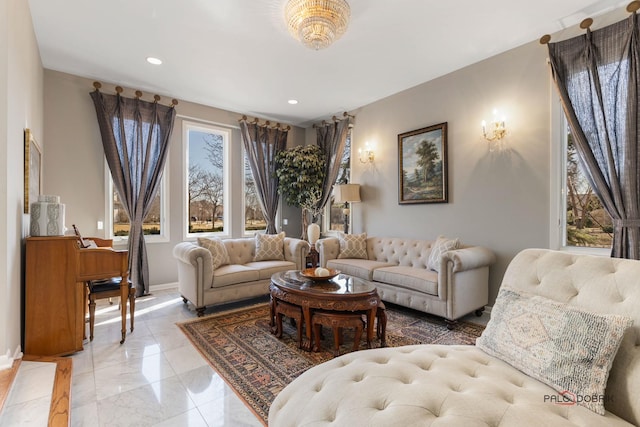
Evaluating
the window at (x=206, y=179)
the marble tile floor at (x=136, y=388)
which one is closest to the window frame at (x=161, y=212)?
the window at (x=206, y=179)

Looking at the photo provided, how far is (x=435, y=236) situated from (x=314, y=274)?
2.08 m

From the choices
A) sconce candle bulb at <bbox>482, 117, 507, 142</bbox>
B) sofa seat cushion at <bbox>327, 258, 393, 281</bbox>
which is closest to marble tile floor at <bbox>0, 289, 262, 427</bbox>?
sofa seat cushion at <bbox>327, 258, 393, 281</bbox>

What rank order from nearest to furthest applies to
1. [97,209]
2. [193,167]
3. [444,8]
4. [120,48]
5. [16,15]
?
1. [16,15]
2. [444,8]
3. [120,48]
4. [97,209]
5. [193,167]

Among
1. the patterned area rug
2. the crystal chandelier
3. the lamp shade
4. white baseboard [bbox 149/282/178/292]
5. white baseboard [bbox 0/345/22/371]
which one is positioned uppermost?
the crystal chandelier

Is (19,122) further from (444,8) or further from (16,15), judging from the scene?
(444,8)

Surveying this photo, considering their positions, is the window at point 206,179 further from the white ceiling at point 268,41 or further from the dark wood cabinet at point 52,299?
the dark wood cabinet at point 52,299

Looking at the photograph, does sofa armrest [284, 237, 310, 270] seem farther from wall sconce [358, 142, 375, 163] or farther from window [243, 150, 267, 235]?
wall sconce [358, 142, 375, 163]

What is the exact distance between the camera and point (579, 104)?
294cm

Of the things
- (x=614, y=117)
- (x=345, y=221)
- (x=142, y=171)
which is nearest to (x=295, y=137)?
(x=345, y=221)

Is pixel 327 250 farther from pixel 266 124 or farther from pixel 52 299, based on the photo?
pixel 52 299

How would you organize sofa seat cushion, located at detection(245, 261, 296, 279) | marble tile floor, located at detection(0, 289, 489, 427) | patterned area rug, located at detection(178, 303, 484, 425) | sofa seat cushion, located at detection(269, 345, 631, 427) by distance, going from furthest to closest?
sofa seat cushion, located at detection(245, 261, 296, 279) → patterned area rug, located at detection(178, 303, 484, 425) → marble tile floor, located at detection(0, 289, 489, 427) → sofa seat cushion, located at detection(269, 345, 631, 427)

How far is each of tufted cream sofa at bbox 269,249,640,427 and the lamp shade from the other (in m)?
3.58

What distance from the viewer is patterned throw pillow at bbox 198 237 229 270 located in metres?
3.87

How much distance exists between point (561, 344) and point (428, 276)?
2182 mm
